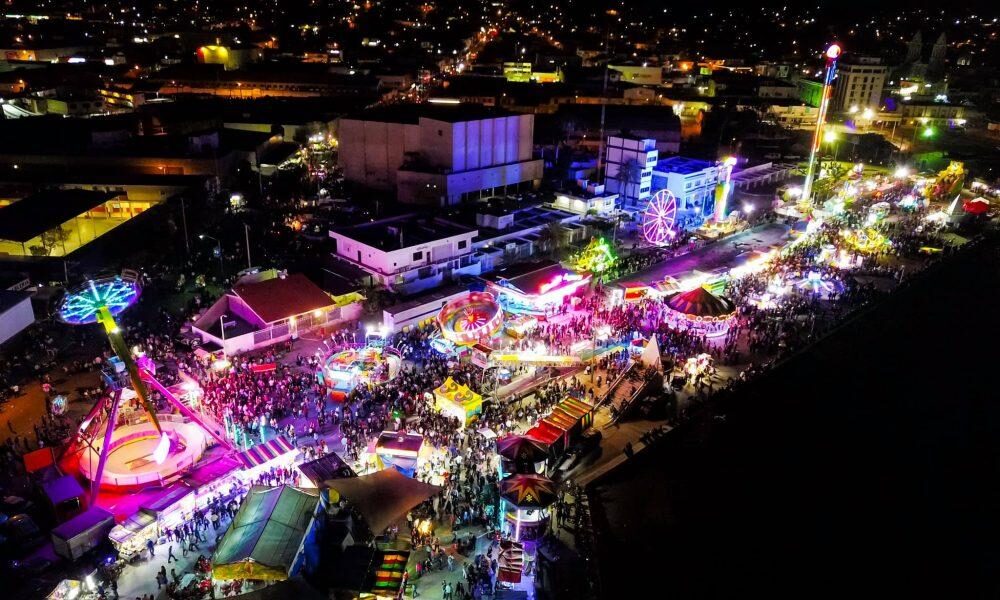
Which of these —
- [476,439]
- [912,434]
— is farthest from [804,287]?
[476,439]

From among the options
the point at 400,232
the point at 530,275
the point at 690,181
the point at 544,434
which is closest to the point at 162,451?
the point at 544,434

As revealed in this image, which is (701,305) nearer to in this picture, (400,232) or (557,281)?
(557,281)

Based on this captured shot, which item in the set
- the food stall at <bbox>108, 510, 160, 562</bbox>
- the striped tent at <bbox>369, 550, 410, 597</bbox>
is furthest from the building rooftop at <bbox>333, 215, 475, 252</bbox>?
the striped tent at <bbox>369, 550, 410, 597</bbox>

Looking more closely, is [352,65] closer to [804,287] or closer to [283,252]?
[283,252]

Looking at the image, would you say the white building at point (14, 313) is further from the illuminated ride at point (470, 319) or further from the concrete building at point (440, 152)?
the concrete building at point (440, 152)

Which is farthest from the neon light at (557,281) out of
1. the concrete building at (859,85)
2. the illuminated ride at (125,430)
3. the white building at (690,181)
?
the concrete building at (859,85)

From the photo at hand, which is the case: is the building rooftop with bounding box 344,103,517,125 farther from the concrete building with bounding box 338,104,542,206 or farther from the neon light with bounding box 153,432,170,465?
the neon light with bounding box 153,432,170,465
